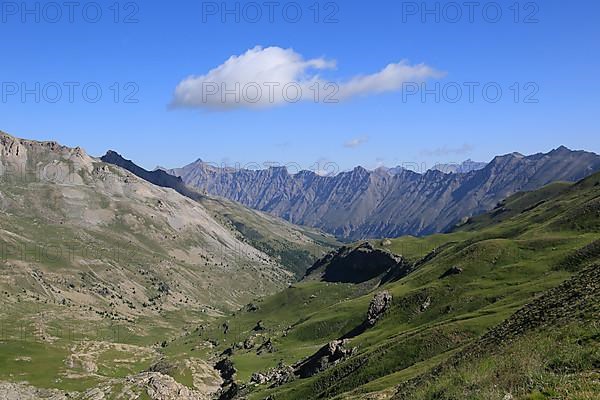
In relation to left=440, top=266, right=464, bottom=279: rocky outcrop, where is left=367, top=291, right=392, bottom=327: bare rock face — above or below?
below

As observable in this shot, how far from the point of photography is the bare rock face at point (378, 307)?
13575cm

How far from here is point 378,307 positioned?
453ft

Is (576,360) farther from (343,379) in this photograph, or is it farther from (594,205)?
(594,205)

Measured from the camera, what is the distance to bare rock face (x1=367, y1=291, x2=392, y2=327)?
445ft

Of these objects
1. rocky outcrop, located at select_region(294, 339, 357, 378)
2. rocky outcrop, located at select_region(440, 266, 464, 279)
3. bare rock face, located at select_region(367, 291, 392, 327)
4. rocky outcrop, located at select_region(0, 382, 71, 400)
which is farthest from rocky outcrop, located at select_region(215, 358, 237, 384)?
rocky outcrop, located at select_region(440, 266, 464, 279)

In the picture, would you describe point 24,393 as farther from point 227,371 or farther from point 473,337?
point 473,337

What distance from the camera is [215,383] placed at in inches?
6978

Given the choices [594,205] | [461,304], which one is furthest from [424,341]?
[594,205]

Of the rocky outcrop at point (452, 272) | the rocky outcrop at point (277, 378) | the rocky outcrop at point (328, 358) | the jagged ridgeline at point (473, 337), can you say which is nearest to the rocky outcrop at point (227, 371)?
the jagged ridgeline at point (473, 337)

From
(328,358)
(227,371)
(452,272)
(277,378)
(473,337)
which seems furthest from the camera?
(227,371)

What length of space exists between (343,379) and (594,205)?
322ft

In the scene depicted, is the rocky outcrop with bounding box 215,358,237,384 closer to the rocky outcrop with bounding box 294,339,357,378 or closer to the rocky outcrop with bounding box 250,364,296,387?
the rocky outcrop with bounding box 250,364,296,387

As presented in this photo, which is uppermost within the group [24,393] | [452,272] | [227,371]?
[452,272]

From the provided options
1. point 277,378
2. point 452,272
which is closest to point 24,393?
point 277,378
